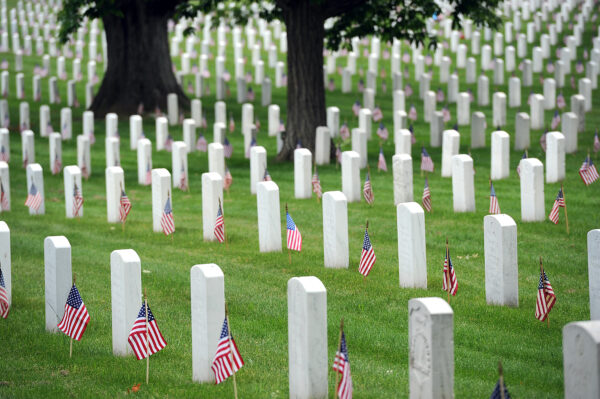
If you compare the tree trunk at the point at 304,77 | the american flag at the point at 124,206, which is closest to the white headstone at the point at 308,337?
the american flag at the point at 124,206

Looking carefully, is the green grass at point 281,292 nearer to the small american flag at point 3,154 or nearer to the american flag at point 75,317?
the american flag at point 75,317

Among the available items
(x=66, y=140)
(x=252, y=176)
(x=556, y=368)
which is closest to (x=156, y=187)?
(x=252, y=176)

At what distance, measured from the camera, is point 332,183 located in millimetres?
17188

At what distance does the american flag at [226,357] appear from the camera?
713 centimetres

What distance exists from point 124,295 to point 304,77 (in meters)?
11.7

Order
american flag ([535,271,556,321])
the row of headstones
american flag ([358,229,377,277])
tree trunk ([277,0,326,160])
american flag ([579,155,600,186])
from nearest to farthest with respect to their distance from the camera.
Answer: the row of headstones → american flag ([535,271,556,321]) → american flag ([358,229,377,277]) → american flag ([579,155,600,186]) → tree trunk ([277,0,326,160])

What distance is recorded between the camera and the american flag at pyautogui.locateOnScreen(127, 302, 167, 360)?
7863 millimetres

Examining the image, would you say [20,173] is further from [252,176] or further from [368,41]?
[368,41]

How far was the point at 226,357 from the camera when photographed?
720cm

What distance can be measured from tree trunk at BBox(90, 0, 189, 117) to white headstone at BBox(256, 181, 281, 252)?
14541 millimetres

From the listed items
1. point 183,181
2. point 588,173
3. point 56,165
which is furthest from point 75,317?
point 56,165

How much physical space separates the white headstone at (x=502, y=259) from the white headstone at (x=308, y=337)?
2.94 m

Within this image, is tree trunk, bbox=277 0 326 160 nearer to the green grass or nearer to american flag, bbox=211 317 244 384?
the green grass

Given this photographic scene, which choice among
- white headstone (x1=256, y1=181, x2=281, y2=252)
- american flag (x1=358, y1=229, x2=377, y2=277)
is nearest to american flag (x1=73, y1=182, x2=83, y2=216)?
white headstone (x1=256, y1=181, x2=281, y2=252)
